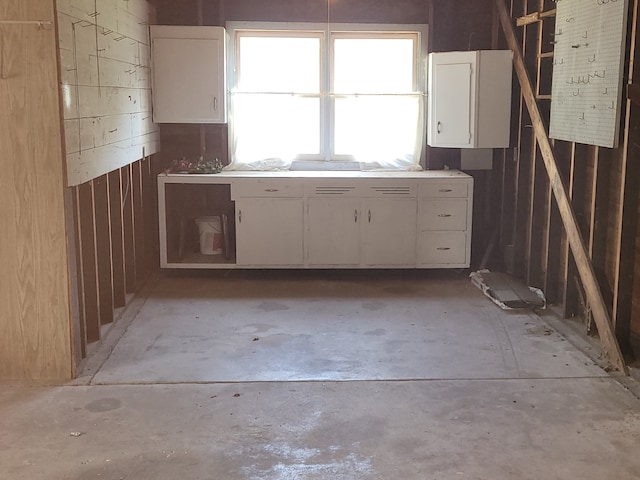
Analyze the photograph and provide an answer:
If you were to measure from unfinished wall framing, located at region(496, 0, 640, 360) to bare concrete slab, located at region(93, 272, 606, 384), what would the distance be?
38 centimetres

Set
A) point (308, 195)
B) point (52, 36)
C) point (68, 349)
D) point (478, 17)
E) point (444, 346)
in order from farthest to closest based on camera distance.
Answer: point (478, 17), point (308, 195), point (444, 346), point (68, 349), point (52, 36)

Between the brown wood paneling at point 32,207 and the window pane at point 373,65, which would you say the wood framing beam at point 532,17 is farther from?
the brown wood paneling at point 32,207

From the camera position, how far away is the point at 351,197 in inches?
223

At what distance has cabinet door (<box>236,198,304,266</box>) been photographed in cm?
565

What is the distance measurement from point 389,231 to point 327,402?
2.46 metres

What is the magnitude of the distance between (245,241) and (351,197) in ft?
3.00

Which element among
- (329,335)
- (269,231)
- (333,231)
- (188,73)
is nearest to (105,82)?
(188,73)

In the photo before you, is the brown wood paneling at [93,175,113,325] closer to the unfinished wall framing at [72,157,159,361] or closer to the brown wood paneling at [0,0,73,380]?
the unfinished wall framing at [72,157,159,361]

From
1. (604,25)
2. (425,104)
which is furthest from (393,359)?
(425,104)

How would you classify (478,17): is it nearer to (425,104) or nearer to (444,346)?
(425,104)

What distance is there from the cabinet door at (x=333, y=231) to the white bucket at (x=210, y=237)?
80 centimetres

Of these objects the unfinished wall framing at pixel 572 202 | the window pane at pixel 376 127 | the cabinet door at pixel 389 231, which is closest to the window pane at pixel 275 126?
the window pane at pixel 376 127

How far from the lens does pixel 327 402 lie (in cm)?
345

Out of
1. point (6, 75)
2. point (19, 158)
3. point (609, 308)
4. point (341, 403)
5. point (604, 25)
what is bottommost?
point (341, 403)
